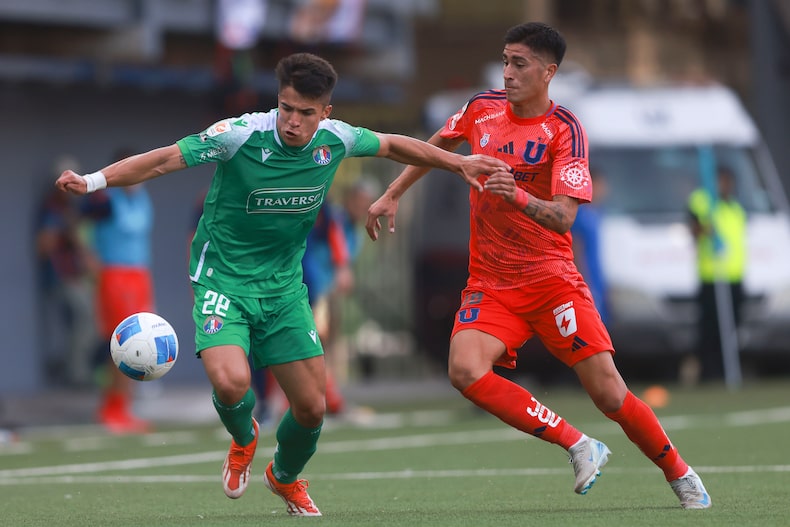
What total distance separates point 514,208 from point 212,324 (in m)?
1.64

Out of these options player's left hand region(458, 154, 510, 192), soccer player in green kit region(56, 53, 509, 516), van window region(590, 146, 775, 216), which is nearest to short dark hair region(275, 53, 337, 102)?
soccer player in green kit region(56, 53, 509, 516)

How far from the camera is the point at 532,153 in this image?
9703 millimetres

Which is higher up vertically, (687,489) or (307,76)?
(307,76)

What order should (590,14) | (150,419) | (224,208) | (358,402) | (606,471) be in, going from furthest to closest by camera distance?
(590,14) → (358,402) → (150,419) → (606,471) → (224,208)

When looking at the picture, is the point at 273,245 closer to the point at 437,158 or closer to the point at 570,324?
the point at 437,158

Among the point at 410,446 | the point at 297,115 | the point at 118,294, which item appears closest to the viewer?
the point at 297,115

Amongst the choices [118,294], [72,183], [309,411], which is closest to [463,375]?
[309,411]

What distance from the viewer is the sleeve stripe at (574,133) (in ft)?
31.4

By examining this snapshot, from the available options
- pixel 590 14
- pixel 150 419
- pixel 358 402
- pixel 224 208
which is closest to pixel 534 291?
pixel 224 208

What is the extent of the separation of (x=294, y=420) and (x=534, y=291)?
1.39m

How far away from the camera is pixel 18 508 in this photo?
10.3 m

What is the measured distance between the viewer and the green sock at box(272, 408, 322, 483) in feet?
31.9

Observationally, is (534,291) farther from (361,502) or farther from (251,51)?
(251,51)

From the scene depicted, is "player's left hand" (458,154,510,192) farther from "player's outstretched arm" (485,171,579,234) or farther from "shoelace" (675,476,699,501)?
"shoelace" (675,476,699,501)
